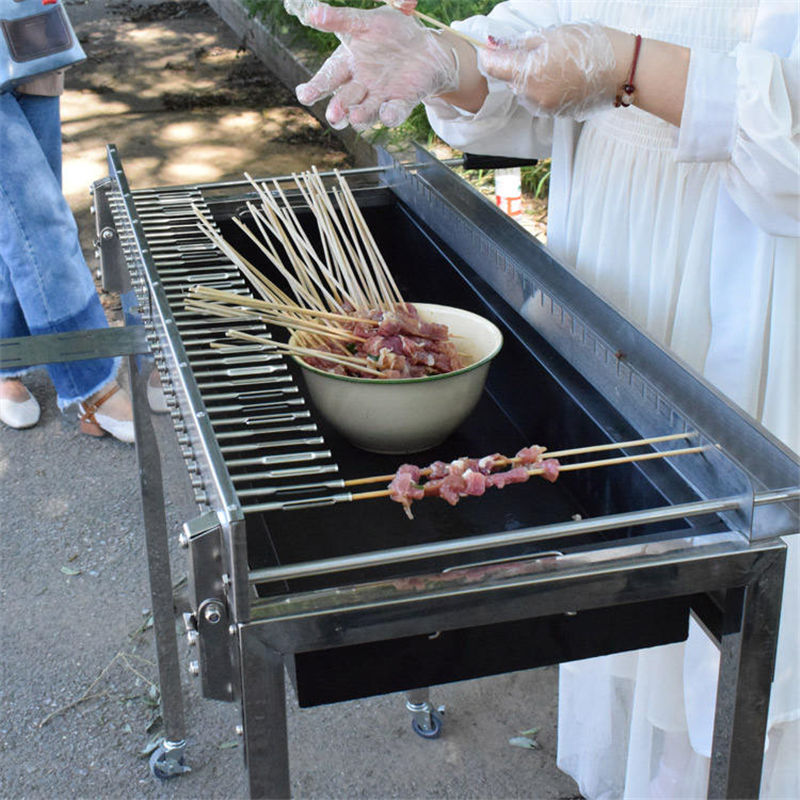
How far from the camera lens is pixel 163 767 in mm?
2301

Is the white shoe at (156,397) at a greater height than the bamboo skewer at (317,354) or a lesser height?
lesser

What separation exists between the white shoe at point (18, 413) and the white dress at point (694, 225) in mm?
2234

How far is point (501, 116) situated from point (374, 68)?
1.29ft

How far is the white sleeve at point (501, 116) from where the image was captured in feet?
6.19

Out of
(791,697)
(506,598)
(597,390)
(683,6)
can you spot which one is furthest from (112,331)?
(791,697)

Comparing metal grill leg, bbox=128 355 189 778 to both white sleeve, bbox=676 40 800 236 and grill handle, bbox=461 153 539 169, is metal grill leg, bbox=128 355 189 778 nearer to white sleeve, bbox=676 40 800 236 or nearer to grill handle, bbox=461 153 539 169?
grill handle, bbox=461 153 539 169

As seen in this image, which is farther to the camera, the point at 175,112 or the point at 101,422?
the point at 175,112

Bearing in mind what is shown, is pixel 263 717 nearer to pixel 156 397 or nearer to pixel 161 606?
pixel 161 606

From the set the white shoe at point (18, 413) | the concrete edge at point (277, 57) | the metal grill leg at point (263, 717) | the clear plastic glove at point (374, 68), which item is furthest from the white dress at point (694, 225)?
the concrete edge at point (277, 57)

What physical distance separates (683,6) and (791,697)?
1.19 metres

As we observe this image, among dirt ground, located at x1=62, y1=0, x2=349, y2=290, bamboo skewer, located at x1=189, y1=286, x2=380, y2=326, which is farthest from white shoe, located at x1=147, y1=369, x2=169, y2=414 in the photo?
bamboo skewer, located at x1=189, y1=286, x2=380, y2=326

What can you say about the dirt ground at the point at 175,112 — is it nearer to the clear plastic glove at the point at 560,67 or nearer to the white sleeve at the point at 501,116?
the white sleeve at the point at 501,116

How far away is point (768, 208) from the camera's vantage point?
4.90 feet

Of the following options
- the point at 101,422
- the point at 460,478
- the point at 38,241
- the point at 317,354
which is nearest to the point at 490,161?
the point at 317,354
